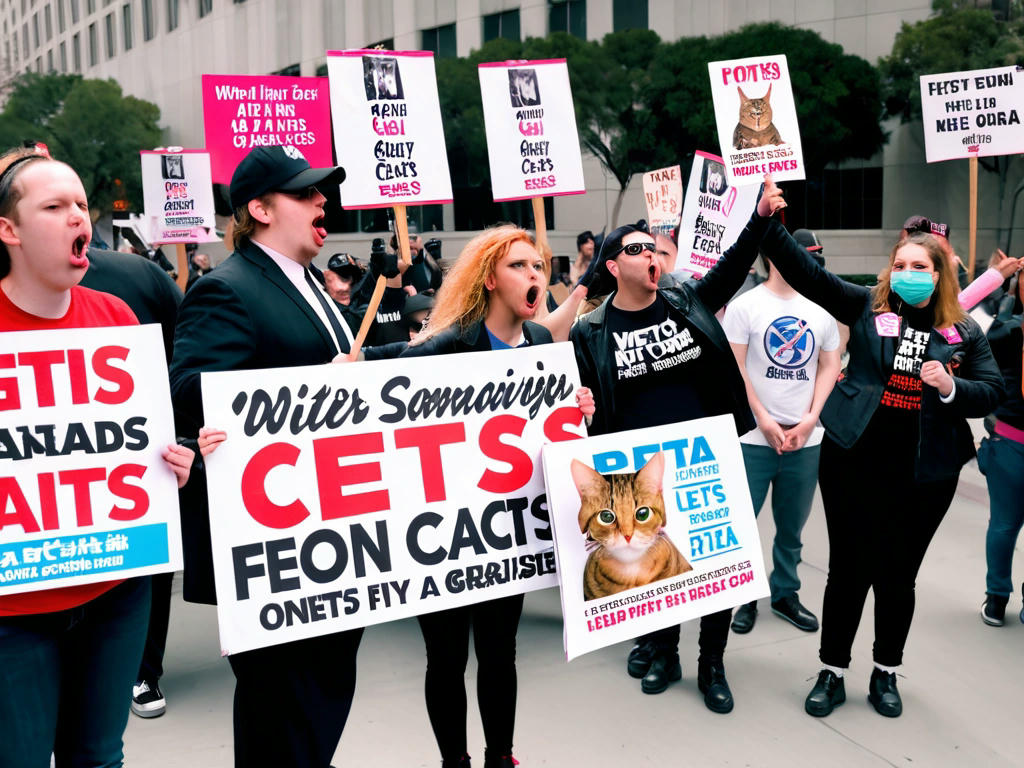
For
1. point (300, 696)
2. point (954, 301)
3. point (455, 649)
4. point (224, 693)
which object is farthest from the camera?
point (224, 693)

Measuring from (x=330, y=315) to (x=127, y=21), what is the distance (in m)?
61.1

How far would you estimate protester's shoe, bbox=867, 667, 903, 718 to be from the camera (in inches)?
158

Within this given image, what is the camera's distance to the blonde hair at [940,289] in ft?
13.0

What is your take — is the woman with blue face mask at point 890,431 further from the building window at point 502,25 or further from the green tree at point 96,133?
the green tree at point 96,133

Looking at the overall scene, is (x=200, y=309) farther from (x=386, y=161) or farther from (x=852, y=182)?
(x=852, y=182)


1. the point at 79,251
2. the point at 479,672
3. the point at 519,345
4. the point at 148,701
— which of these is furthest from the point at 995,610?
the point at 79,251

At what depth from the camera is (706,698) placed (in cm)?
413

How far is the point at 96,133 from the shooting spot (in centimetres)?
4606

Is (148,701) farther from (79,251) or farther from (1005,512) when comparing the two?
(1005,512)

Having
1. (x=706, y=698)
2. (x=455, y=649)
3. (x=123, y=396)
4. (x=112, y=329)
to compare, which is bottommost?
(x=706, y=698)

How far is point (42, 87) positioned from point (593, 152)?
107 feet

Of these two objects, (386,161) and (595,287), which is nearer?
(595,287)

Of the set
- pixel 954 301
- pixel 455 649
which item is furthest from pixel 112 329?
pixel 954 301

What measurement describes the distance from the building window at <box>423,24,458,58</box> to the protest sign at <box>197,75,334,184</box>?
33.1 m
